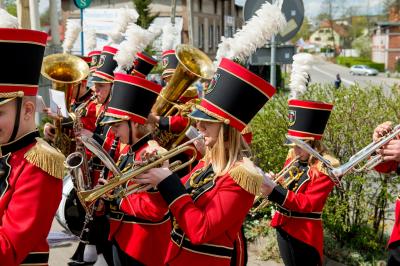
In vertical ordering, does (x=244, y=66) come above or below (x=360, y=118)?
above

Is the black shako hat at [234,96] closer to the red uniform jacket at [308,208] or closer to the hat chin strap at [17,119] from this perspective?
the hat chin strap at [17,119]

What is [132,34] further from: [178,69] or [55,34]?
[55,34]

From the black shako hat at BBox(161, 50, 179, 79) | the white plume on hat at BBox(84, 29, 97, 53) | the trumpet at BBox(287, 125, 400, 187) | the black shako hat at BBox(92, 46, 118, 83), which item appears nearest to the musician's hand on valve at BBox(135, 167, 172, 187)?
the trumpet at BBox(287, 125, 400, 187)

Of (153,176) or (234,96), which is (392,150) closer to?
(234,96)

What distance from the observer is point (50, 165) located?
2.62m

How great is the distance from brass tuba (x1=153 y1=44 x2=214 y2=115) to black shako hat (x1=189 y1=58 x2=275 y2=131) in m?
2.31

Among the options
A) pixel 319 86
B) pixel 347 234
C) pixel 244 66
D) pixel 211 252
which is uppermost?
pixel 244 66

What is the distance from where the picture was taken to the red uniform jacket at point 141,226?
160 inches

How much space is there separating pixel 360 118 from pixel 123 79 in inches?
116

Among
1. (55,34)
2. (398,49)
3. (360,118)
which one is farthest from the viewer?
(398,49)

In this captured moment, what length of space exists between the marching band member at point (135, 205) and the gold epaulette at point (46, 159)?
1.33 metres

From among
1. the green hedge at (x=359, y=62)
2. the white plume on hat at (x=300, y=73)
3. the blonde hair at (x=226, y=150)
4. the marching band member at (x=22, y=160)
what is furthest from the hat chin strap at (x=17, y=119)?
the green hedge at (x=359, y=62)

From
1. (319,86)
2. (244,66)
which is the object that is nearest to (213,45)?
(319,86)

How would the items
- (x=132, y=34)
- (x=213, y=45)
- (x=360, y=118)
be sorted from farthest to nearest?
(x=213, y=45) < (x=360, y=118) < (x=132, y=34)
